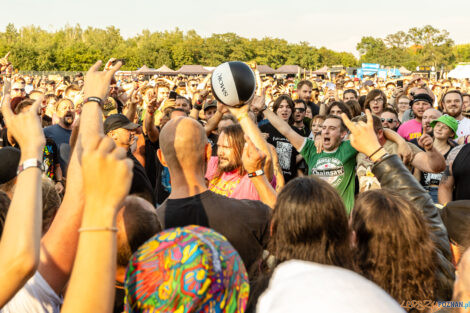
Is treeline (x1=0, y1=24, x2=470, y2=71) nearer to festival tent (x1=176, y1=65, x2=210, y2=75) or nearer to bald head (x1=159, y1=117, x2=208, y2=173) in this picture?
festival tent (x1=176, y1=65, x2=210, y2=75)

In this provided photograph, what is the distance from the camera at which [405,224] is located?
2.15 metres

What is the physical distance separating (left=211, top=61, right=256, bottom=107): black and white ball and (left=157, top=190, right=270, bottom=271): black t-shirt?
1.37 meters

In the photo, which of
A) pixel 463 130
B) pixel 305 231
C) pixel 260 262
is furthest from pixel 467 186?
pixel 305 231

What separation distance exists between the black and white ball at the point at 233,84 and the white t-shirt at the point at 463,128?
4186 millimetres

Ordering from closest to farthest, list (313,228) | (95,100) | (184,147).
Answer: (313,228)
(95,100)
(184,147)

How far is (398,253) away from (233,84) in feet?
7.93

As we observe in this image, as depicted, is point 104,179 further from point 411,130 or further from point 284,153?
point 411,130

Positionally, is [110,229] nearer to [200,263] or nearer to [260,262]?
[200,263]

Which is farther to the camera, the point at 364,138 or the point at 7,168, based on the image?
the point at 7,168

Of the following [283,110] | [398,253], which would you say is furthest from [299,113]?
[398,253]

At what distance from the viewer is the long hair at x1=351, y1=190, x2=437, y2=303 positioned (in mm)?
2141

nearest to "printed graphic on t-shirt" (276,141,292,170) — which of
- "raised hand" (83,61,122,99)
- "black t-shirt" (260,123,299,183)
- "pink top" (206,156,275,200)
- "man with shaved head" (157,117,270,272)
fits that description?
"black t-shirt" (260,123,299,183)

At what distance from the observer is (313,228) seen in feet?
6.25

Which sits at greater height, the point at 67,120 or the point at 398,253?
the point at 67,120
